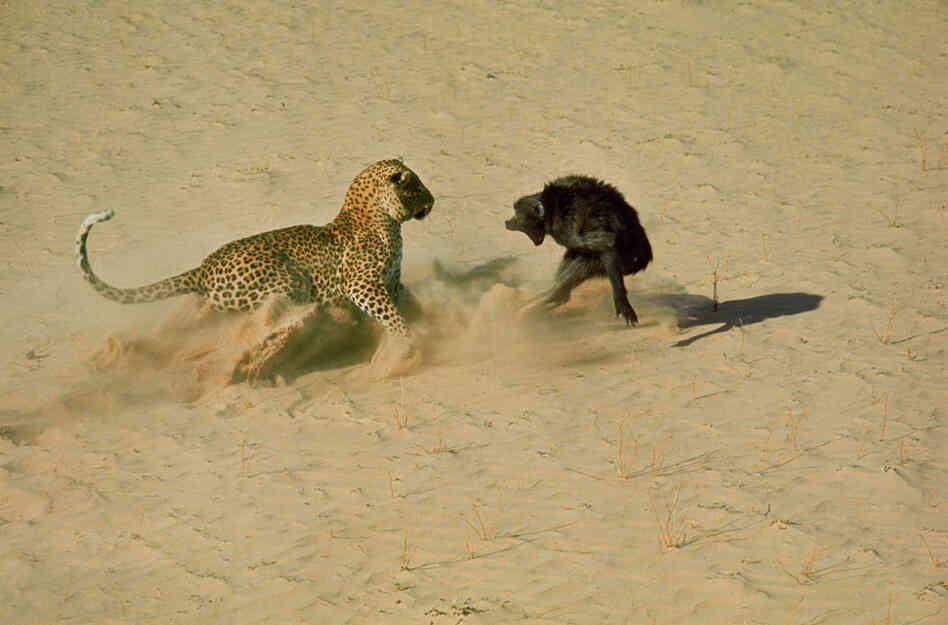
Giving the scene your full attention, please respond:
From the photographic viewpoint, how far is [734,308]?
9664 mm

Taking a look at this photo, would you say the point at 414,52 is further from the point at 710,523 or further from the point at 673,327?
the point at 710,523

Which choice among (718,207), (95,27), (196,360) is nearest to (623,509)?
(196,360)

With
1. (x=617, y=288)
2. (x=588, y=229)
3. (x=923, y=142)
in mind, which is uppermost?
(x=923, y=142)

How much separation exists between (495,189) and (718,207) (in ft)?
7.85

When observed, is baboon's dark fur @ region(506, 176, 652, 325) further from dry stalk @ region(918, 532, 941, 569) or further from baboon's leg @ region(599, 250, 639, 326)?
dry stalk @ region(918, 532, 941, 569)

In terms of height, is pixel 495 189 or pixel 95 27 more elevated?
pixel 95 27

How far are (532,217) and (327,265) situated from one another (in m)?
1.74

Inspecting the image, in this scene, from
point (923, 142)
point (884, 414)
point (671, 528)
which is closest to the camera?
point (671, 528)

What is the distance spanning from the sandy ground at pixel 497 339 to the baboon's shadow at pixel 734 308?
47 mm

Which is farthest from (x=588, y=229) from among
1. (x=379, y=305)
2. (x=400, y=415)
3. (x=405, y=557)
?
(x=405, y=557)

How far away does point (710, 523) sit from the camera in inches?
248

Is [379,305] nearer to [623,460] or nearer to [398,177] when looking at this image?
[398,177]

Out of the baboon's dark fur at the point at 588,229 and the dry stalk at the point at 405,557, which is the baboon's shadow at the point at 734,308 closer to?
the baboon's dark fur at the point at 588,229

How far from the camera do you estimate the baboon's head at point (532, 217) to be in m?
9.18
